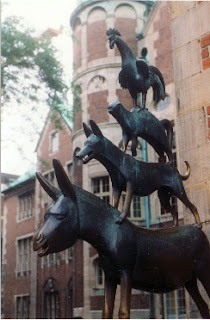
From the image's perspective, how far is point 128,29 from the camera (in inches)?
875

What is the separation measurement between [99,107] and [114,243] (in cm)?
1888

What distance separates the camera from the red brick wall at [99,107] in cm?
2106

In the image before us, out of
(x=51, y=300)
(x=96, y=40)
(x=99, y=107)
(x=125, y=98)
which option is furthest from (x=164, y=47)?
(x=51, y=300)

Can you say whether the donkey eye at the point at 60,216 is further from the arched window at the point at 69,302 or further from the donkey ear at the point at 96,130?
the arched window at the point at 69,302

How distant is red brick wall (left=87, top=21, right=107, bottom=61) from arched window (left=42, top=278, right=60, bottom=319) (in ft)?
42.4

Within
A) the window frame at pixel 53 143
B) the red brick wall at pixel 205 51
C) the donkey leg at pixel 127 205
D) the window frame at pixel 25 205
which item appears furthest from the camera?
the window frame at pixel 25 205

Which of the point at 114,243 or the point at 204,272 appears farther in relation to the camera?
the point at 204,272

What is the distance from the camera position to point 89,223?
2520 mm

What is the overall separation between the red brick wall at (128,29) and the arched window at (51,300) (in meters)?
13.5

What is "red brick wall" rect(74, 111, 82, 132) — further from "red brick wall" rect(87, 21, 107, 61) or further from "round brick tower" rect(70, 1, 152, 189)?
"red brick wall" rect(87, 21, 107, 61)

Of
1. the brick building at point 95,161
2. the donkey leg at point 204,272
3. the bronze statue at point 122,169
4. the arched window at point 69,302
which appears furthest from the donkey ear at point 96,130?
the arched window at point 69,302

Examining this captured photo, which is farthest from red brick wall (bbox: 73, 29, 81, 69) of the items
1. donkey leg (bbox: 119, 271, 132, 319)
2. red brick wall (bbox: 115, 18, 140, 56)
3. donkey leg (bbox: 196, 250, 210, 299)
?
donkey leg (bbox: 119, 271, 132, 319)

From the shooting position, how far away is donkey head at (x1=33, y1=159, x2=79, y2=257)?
8.03 feet

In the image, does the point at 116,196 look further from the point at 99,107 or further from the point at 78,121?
the point at 78,121
